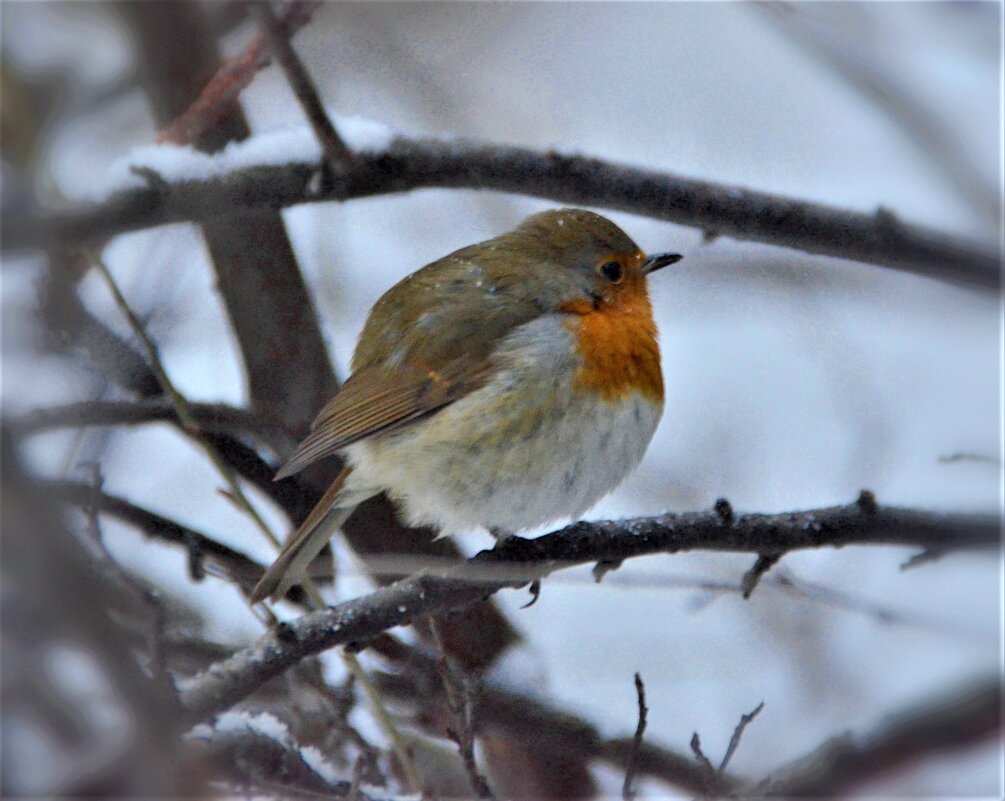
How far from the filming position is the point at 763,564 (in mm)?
2779

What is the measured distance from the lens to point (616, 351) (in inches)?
132

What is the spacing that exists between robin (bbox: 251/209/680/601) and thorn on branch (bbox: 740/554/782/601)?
60 centimetres

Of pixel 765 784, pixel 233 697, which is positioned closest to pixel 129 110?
pixel 233 697

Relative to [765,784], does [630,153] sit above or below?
above

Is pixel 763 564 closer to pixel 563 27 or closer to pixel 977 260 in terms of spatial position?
pixel 977 260

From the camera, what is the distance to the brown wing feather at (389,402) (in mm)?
3312

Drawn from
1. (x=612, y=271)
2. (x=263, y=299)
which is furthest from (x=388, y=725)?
(x=263, y=299)

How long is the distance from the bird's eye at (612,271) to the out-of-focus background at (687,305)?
272mm

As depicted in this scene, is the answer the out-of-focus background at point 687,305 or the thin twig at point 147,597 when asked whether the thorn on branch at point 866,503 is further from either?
the thin twig at point 147,597

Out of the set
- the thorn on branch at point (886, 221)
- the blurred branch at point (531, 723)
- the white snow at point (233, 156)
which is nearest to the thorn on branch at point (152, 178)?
the white snow at point (233, 156)

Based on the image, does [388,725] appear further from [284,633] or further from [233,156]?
[233,156]

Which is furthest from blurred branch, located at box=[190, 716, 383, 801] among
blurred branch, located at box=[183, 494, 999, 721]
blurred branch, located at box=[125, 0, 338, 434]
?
blurred branch, located at box=[125, 0, 338, 434]

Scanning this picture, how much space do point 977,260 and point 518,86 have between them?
12.8ft

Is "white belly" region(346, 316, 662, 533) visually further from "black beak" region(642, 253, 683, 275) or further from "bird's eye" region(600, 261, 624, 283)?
"black beak" region(642, 253, 683, 275)
